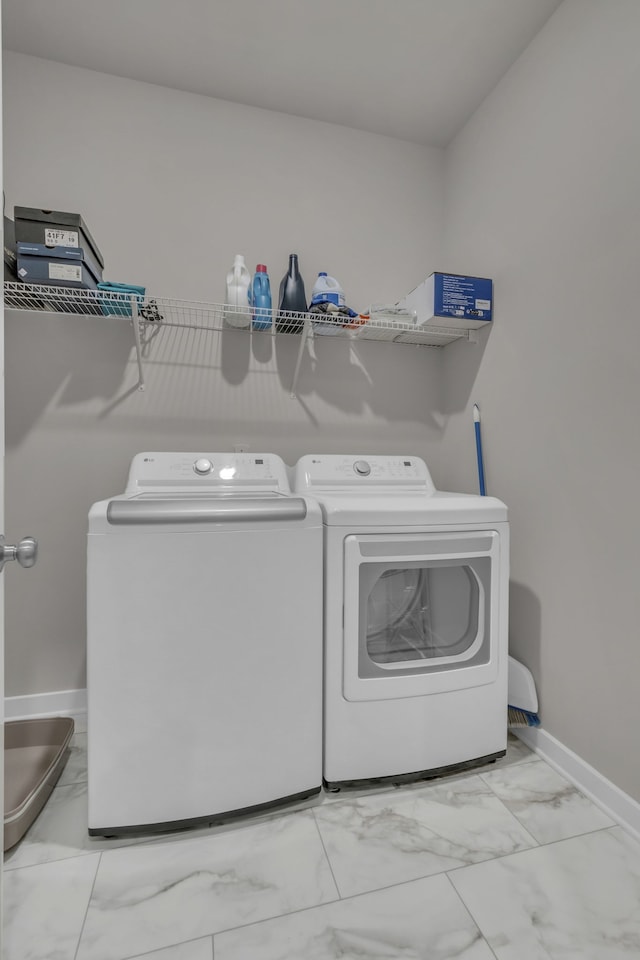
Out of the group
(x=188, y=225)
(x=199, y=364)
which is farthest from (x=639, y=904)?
(x=188, y=225)

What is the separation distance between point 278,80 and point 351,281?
83cm

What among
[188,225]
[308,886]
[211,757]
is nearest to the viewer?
[308,886]

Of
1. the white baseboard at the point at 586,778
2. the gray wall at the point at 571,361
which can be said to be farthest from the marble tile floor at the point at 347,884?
the gray wall at the point at 571,361

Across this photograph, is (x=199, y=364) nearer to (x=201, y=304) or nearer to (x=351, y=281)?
(x=201, y=304)

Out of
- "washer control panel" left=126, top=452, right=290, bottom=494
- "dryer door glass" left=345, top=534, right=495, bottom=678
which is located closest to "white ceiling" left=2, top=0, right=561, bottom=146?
"washer control panel" left=126, top=452, right=290, bottom=494

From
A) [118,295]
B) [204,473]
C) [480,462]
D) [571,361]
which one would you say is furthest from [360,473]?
[118,295]

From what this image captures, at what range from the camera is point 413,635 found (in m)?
1.55

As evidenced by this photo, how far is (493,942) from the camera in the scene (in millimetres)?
1000

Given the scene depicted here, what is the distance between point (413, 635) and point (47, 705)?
1495 mm

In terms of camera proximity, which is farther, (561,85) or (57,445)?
(57,445)

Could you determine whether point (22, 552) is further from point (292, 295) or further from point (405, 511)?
point (292, 295)

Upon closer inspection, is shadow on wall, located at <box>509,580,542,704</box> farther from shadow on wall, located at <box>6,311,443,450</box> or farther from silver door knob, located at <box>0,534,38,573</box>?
silver door knob, located at <box>0,534,38,573</box>

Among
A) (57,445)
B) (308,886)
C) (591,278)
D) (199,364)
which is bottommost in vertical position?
(308,886)

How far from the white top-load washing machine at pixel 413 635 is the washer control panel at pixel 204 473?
38cm
